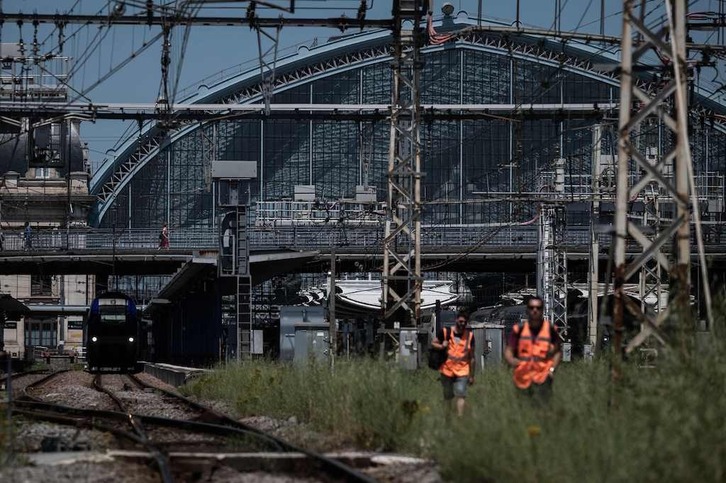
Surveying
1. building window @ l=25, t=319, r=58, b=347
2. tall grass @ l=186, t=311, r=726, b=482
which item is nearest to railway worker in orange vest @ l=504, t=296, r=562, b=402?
tall grass @ l=186, t=311, r=726, b=482

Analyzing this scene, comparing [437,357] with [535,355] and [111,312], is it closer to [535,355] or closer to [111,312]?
[535,355]

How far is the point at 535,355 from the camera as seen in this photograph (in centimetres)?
1575

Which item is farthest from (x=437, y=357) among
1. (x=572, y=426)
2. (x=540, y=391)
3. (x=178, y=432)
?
(x=572, y=426)

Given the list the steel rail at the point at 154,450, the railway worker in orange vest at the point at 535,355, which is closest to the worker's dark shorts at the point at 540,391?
the railway worker in orange vest at the point at 535,355

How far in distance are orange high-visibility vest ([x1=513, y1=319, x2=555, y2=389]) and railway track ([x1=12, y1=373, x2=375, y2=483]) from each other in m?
2.46

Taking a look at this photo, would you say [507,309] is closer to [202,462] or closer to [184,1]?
[184,1]

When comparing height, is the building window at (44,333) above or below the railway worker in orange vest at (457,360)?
below

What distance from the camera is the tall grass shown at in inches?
419

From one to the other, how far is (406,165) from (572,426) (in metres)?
21.2

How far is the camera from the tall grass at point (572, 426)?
10633 millimetres

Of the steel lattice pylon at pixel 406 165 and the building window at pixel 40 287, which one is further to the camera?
the building window at pixel 40 287

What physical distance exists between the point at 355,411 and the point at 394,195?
16.3m

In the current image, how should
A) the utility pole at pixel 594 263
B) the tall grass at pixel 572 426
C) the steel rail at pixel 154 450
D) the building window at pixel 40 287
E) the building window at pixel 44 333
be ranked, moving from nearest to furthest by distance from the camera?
the tall grass at pixel 572 426, the steel rail at pixel 154 450, the utility pole at pixel 594 263, the building window at pixel 40 287, the building window at pixel 44 333

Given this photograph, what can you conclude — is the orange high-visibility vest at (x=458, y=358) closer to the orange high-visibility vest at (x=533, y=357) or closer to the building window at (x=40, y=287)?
the orange high-visibility vest at (x=533, y=357)
